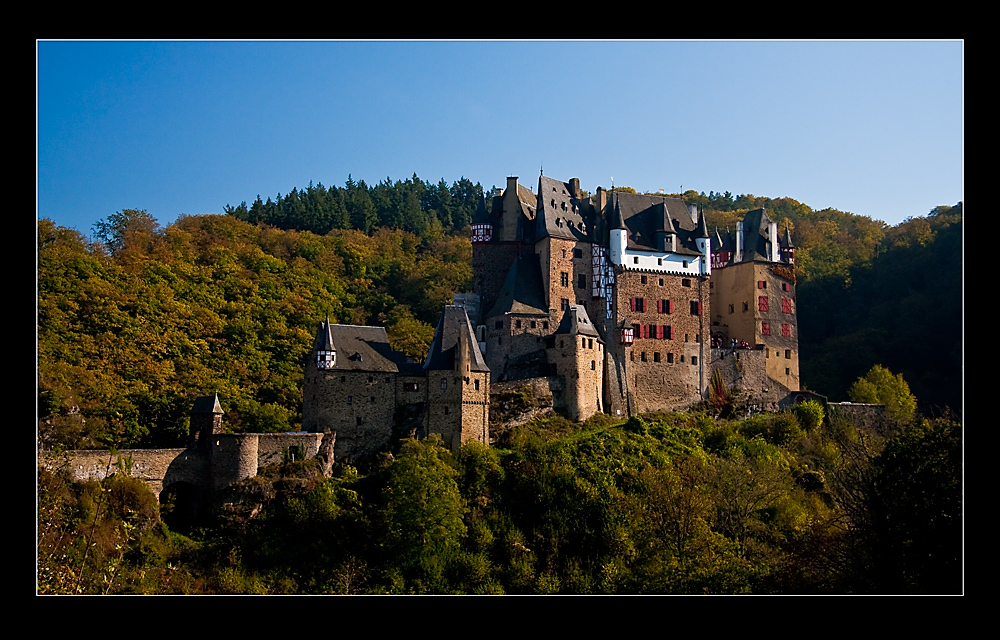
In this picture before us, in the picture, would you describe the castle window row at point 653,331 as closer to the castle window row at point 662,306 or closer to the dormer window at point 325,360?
the castle window row at point 662,306

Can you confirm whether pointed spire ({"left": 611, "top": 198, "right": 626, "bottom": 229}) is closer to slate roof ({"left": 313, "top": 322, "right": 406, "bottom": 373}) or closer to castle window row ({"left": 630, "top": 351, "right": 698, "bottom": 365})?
castle window row ({"left": 630, "top": 351, "right": 698, "bottom": 365})

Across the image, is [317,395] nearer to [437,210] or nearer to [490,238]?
[490,238]

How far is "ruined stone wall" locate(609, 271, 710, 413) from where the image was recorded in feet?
172

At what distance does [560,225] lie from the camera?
2147 inches

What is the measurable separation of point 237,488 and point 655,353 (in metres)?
21.0

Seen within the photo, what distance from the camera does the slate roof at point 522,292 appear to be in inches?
2029

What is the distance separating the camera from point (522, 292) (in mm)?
52188

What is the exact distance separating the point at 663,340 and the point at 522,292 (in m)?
7.13

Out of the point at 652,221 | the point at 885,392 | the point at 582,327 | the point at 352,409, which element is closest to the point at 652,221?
the point at 652,221

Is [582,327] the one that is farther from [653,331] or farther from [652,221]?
[652,221]

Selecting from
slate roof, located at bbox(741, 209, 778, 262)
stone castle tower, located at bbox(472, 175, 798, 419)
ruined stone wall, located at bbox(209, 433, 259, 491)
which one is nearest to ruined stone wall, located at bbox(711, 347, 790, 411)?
stone castle tower, located at bbox(472, 175, 798, 419)

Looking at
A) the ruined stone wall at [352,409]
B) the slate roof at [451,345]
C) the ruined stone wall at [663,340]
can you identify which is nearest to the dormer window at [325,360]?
the ruined stone wall at [352,409]
